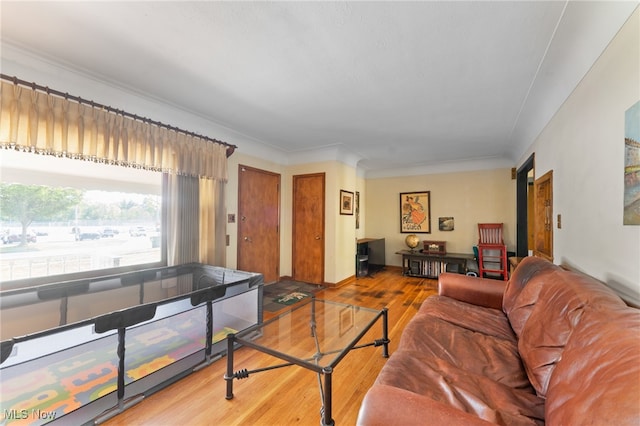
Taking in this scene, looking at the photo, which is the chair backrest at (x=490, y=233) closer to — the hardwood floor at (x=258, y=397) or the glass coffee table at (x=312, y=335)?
the hardwood floor at (x=258, y=397)

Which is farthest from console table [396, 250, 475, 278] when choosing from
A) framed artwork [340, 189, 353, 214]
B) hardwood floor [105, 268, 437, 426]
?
hardwood floor [105, 268, 437, 426]

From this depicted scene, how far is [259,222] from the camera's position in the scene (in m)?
4.17

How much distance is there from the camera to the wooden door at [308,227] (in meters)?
4.43

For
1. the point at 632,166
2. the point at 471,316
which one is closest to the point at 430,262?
the point at 471,316

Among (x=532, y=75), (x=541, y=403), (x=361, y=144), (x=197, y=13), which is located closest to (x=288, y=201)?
(x=361, y=144)

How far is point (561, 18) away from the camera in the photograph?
153 cm

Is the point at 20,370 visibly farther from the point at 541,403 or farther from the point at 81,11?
the point at 541,403

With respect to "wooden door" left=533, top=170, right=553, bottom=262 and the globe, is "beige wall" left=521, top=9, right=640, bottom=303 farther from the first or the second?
the globe

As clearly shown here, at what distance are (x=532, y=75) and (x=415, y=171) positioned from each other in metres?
3.64

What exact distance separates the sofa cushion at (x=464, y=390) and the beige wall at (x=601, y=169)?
0.79 metres

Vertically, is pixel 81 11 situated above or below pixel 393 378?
above

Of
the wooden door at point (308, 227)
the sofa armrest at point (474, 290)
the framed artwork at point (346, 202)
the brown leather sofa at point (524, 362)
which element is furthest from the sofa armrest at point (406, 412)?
the framed artwork at point (346, 202)

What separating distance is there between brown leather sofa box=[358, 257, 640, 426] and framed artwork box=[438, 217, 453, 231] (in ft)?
11.7

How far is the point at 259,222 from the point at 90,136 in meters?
2.38
